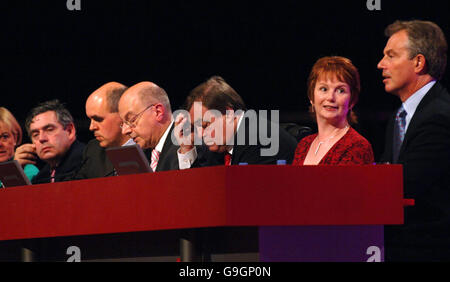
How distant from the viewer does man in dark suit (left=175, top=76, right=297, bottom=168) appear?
4.45 meters

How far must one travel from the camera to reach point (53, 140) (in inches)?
230

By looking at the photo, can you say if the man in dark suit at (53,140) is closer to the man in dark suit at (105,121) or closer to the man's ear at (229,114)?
the man in dark suit at (105,121)

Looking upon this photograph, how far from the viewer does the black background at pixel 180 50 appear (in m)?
6.17

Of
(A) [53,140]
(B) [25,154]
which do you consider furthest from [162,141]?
(B) [25,154]

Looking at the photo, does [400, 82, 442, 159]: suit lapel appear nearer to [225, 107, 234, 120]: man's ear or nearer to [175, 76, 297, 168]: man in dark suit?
[175, 76, 297, 168]: man in dark suit

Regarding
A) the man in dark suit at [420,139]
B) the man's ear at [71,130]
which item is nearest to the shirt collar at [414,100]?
the man in dark suit at [420,139]

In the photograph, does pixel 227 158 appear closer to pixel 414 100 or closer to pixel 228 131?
pixel 228 131

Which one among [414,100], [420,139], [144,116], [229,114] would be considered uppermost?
[144,116]

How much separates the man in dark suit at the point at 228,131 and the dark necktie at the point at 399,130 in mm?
705

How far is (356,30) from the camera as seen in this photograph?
5.90 metres

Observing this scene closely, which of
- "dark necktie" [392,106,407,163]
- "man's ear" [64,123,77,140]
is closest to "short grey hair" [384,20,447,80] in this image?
"dark necktie" [392,106,407,163]

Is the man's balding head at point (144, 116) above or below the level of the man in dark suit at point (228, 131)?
above

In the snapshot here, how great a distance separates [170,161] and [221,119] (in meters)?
0.36

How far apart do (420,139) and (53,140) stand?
310 centimetres
